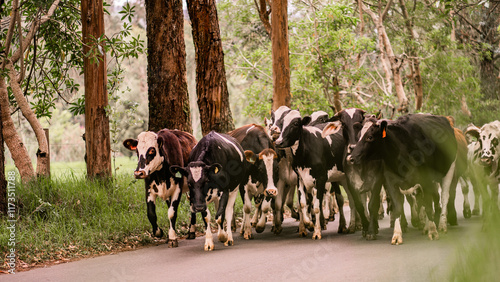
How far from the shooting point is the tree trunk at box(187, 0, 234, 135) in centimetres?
1453

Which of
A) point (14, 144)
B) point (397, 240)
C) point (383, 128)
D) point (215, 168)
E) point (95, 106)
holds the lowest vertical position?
Result: point (397, 240)

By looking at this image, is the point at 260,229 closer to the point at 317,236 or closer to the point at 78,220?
the point at 317,236

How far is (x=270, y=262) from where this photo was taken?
333 inches

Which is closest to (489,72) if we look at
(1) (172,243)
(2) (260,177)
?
(2) (260,177)

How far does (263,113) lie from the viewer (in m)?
27.4

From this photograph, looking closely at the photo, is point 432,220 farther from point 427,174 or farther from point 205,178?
point 205,178

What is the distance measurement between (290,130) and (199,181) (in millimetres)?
1994

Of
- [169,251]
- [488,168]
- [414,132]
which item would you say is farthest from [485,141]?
[169,251]

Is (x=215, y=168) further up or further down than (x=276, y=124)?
further down

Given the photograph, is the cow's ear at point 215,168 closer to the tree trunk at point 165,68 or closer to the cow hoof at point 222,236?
the cow hoof at point 222,236

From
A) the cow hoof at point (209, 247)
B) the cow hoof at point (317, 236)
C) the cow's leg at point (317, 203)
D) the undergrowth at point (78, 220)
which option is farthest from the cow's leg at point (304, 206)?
the undergrowth at point (78, 220)

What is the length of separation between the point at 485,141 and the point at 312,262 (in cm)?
452

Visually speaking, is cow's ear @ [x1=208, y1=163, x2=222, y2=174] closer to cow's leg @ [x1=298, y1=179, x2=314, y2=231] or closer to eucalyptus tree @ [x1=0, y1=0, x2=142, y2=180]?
cow's leg @ [x1=298, y1=179, x2=314, y2=231]

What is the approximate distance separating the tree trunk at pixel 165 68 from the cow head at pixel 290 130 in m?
4.09
